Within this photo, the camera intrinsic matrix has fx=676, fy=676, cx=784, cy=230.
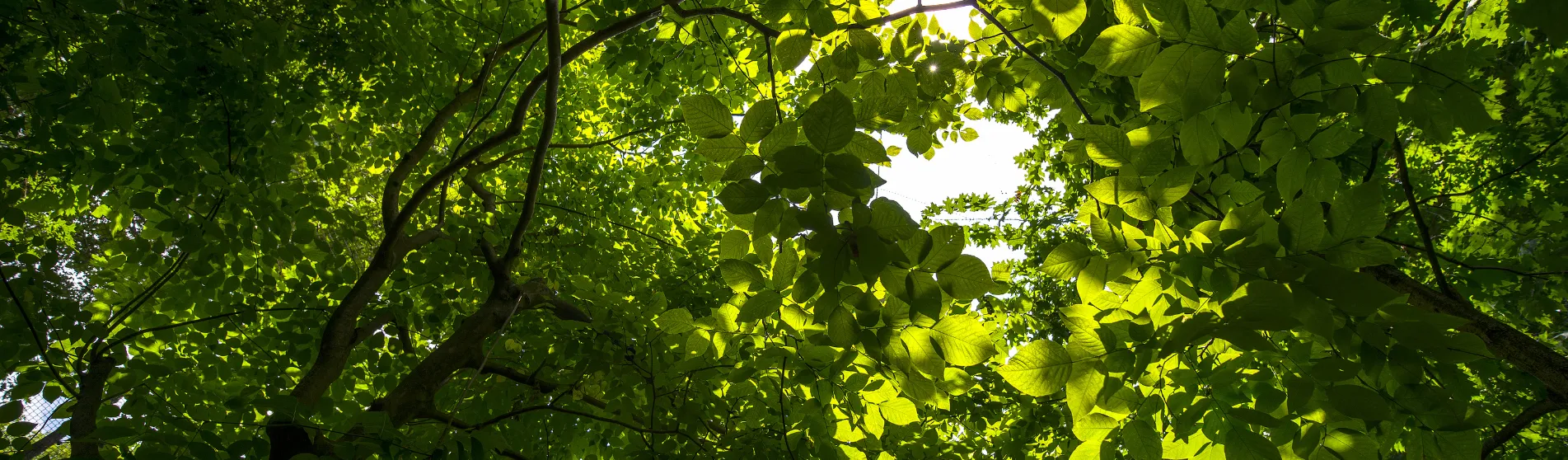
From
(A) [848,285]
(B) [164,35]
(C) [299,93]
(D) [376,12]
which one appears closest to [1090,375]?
(A) [848,285]

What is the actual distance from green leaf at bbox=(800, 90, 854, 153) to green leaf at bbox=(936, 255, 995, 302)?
1.09 ft

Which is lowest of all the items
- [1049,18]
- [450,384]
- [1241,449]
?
[1241,449]

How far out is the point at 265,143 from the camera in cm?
330

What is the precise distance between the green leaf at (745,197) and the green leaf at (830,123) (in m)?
0.14

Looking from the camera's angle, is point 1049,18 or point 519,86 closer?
point 1049,18

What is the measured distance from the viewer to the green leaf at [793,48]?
5.38 feet

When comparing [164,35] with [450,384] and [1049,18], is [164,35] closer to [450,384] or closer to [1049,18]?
[450,384]

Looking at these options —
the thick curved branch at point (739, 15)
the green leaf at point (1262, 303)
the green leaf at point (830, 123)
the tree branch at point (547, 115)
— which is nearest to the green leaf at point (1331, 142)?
the green leaf at point (1262, 303)

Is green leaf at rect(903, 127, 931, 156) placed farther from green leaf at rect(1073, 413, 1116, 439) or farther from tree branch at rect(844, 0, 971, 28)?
green leaf at rect(1073, 413, 1116, 439)

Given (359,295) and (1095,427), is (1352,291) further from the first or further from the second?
(359,295)

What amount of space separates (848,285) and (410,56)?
14.2ft

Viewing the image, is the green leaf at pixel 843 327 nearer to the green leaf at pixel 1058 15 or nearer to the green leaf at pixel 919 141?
the green leaf at pixel 1058 15

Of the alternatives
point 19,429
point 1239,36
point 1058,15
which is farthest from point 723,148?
point 19,429

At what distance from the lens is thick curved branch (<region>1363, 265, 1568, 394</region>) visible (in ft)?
8.16
